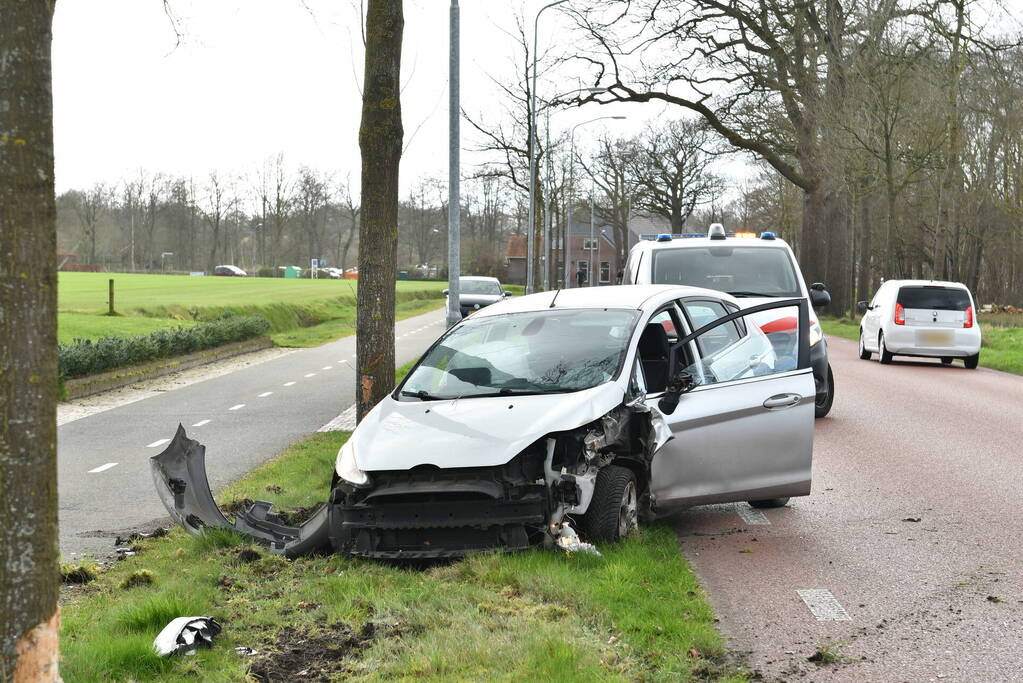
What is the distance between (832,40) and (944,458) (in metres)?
26.1

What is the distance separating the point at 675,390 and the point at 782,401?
2.73 feet

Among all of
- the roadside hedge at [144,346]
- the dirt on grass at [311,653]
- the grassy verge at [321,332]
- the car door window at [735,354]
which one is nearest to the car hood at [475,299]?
the grassy verge at [321,332]

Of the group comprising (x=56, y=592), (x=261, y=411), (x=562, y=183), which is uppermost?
(x=562, y=183)

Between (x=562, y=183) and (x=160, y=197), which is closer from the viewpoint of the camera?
(x=562, y=183)

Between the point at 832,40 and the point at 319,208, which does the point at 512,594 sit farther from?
the point at 319,208

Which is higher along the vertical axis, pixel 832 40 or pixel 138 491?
pixel 832 40

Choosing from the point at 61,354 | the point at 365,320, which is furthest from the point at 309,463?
the point at 61,354

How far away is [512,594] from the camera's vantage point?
5477 millimetres

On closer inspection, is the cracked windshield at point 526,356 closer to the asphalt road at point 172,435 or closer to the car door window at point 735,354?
the car door window at point 735,354

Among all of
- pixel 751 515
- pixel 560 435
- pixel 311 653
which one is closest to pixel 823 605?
pixel 560 435

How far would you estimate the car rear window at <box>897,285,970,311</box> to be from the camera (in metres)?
21.4

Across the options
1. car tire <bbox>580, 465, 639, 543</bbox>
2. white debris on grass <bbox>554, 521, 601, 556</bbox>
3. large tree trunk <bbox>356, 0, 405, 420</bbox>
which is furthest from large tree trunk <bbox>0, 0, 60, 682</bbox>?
large tree trunk <bbox>356, 0, 405, 420</bbox>

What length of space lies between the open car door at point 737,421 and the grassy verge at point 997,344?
15.9 meters

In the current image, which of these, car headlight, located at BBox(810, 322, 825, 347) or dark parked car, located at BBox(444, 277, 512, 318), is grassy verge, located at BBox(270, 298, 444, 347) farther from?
car headlight, located at BBox(810, 322, 825, 347)
